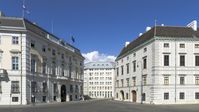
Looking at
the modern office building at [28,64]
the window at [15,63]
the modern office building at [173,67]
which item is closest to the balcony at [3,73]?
the modern office building at [28,64]

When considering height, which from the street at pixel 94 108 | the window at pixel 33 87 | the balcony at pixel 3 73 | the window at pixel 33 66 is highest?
the window at pixel 33 66

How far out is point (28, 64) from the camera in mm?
64125

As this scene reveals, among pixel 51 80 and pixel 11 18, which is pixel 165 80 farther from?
pixel 11 18

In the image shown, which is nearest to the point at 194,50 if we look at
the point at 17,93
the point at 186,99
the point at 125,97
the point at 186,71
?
the point at 186,71

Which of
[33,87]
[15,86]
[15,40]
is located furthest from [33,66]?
[15,40]

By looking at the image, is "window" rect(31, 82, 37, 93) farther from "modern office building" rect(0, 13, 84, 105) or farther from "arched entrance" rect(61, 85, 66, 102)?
"arched entrance" rect(61, 85, 66, 102)

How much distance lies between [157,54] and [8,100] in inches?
1248

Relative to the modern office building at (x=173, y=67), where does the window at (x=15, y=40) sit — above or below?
above

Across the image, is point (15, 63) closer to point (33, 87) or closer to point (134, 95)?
point (33, 87)

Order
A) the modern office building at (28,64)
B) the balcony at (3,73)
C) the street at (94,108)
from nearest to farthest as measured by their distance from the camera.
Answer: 1. the street at (94,108)
2. the balcony at (3,73)
3. the modern office building at (28,64)

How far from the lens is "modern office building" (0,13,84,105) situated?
6150cm

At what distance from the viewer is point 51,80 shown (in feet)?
250

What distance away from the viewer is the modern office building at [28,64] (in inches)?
2421

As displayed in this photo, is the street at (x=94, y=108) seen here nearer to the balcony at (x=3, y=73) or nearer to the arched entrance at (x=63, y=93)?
the balcony at (x=3, y=73)
